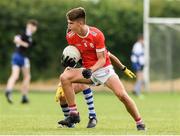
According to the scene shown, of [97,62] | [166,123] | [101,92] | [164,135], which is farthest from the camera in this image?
[101,92]

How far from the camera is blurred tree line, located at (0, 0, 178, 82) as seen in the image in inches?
1358

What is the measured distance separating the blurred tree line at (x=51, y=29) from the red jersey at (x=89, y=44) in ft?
72.3

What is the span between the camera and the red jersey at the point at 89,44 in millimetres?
11914

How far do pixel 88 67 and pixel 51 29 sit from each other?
75.4 ft

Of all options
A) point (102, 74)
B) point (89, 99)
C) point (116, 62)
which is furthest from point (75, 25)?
point (89, 99)

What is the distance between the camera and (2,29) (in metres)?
34.6

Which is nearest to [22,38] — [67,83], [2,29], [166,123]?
[166,123]

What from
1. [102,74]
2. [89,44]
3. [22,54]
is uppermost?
[89,44]

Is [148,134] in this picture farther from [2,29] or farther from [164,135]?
[2,29]

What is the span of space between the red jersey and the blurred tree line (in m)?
22.0

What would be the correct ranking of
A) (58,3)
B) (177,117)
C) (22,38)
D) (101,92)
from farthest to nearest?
(58,3) < (101,92) < (22,38) < (177,117)

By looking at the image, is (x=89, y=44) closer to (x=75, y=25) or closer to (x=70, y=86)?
(x=75, y=25)

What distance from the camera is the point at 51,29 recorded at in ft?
115

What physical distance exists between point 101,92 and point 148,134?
2247 centimetres
